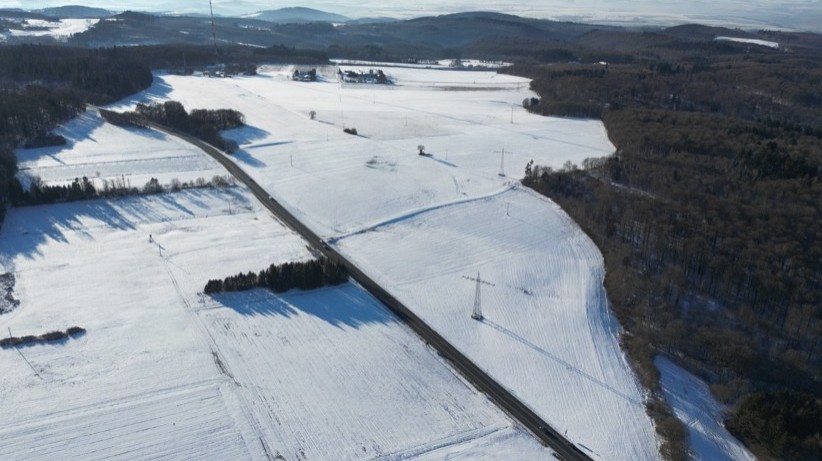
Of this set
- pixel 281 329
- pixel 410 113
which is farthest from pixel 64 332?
pixel 410 113

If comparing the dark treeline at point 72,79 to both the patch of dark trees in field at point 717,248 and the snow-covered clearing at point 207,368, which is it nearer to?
the snow-covered clearing at point 207,368

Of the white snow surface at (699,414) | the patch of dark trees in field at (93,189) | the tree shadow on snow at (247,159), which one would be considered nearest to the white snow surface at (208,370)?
the patch of dark trees in field at (93,189)

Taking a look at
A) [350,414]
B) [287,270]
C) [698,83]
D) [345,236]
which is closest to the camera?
[350,414]

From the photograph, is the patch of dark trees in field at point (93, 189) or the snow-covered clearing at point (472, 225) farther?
the patch of dark trees in field at point (93, 189)

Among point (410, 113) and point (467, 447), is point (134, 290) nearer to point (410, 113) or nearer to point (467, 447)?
point (467, 447)

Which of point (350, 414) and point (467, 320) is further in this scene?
point (467, 320)

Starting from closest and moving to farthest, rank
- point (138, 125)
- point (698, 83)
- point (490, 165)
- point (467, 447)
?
point (467, 447) → point (490, 165) → point (138, 125) → point (698, 83)
